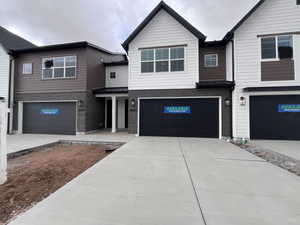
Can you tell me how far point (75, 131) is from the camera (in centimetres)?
1037

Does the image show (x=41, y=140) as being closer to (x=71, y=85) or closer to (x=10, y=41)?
(x=71, y=85)

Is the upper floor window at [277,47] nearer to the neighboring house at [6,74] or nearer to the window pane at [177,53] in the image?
the window pane at [177,53]

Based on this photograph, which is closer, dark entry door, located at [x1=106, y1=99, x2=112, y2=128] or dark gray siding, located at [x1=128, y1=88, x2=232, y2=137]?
dark gray siding, located at [x1=128, y1=88, x2=232, y2=137]

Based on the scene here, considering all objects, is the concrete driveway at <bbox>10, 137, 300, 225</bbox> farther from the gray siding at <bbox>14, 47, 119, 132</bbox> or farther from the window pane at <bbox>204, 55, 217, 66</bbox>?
the gray siding at <bbox>14, 47, 119, 132</bbox>

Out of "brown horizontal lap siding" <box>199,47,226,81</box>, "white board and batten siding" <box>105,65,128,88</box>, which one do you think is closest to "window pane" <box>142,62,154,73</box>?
"brown horizontal lap siding" <box>199,47,226,81</box>

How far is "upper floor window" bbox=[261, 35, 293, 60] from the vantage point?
779cm

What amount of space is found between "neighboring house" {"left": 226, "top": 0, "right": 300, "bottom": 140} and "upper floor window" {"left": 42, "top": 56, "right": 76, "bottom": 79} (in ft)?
31.4

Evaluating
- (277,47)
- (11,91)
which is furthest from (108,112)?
(277,47)

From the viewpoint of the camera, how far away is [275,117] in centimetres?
812

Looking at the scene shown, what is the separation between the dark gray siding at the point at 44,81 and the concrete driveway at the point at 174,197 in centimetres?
764

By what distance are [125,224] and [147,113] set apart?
7584 millimetres

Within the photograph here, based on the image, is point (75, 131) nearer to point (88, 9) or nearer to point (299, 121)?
point (88, 9)

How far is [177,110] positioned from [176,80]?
5.59 feet

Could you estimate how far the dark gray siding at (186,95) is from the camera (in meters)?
8.58
